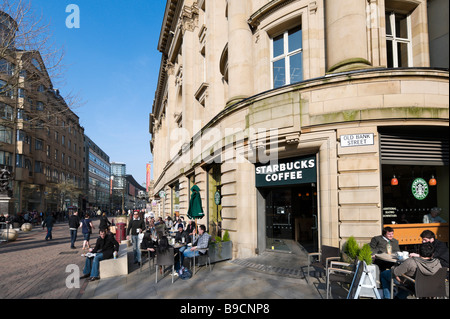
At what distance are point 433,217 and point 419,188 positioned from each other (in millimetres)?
973

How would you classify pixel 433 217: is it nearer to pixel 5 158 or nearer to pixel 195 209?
pixel 195 209

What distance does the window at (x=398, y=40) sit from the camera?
32.6 ft

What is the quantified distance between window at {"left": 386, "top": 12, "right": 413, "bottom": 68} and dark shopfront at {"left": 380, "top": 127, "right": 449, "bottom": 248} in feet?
8.55

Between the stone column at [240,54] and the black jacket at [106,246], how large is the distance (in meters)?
7.07

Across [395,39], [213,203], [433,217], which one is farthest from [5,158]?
[433,217]

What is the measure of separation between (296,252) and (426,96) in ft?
21.3

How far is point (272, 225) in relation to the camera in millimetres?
11680

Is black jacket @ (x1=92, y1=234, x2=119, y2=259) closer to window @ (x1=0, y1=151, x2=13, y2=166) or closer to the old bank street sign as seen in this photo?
the old bank street sign

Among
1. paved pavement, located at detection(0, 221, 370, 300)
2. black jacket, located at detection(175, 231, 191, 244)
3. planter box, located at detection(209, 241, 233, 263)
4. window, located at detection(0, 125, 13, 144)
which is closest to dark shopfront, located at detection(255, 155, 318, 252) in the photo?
paved pavement, located at detection(0, 221, 370, 300)

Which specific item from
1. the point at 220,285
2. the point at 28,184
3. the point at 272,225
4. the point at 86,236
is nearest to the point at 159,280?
the point at 220,285

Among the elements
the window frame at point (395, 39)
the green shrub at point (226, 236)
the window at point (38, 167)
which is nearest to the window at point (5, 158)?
the window at point (38, 167)

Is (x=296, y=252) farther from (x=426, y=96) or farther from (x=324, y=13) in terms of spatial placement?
(x=324, y=13)

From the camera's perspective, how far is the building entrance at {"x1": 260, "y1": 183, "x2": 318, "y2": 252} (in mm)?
11531

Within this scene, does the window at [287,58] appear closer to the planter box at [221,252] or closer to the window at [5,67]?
the planter box at [221,252]
